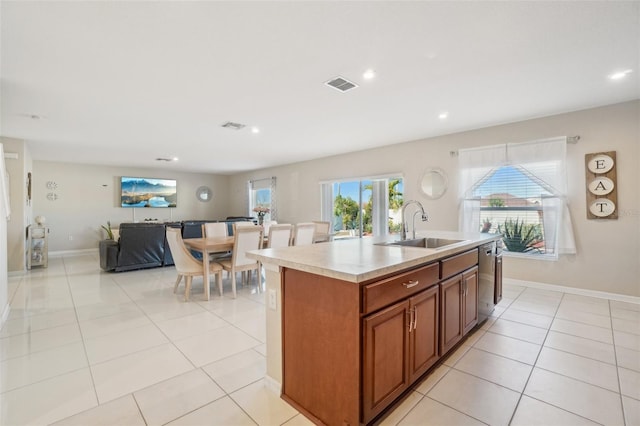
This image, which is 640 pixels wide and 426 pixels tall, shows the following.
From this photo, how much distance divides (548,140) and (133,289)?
620cm

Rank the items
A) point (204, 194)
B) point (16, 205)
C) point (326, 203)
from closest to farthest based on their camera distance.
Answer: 1. point (16, 205)
2. point (326, 203)
3. point (204, 194)

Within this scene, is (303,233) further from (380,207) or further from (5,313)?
(5,313)

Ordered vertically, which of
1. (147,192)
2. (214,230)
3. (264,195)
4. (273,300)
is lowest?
(273,300)

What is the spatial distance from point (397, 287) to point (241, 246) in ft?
8.93

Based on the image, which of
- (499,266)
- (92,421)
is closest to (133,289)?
(92,421)

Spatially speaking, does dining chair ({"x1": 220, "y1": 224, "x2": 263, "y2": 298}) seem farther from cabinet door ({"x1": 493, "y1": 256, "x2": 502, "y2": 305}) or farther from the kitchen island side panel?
cabinet door ({"x1": 493, "y1": 256, "x2": 502, "y2": 305})

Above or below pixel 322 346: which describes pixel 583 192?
above

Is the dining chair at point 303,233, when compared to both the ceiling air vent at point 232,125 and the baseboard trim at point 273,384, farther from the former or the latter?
the baseboard trim at point 273,384

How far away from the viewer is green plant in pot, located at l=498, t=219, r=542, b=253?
4230 millimetres

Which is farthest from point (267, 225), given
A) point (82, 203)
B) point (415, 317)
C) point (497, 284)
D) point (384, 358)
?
point (82, 203)

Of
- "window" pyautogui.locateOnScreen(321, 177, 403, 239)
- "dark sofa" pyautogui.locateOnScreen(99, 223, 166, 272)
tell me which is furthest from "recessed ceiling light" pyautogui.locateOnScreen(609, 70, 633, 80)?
"dark sofa" pyautogui.locateOnScreen(99, 223, 166, 272)

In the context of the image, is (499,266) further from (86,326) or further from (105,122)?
(105,122)

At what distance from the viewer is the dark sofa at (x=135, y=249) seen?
5.25 m

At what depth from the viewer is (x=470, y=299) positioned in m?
2.53
